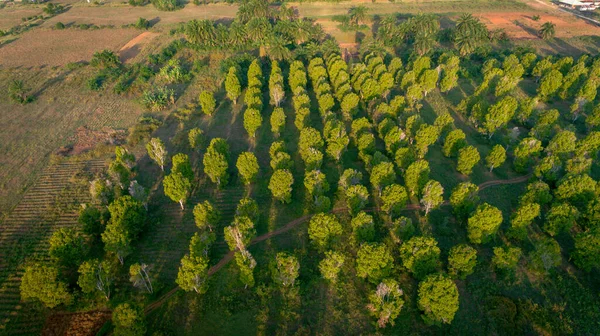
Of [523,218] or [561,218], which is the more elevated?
[561,218]

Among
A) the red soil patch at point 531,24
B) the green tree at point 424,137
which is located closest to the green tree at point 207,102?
the green tree at point 424,137

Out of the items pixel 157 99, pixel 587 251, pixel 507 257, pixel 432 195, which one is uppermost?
Answer: pixel 432 195

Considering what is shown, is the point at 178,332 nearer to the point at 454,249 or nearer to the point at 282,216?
the point at 282,216

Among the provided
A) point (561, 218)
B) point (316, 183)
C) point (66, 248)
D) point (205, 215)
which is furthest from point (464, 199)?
point (66, 248)

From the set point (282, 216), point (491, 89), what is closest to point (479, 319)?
point (282, 216)

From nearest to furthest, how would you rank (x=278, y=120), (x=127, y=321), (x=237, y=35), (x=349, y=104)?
(x=127, y=321) → (x=278, y=120) → (x=349, y=104) → (x=237, y=35)

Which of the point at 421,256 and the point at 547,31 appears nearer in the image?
the point at 421,256

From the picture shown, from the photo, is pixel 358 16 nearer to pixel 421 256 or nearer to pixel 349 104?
pixel 349 104
